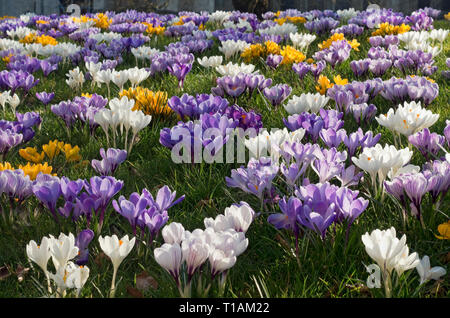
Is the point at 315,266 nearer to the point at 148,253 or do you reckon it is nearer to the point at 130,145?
the point at 148,253

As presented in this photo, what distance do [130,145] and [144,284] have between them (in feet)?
4.85

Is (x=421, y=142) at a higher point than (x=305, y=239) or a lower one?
higher

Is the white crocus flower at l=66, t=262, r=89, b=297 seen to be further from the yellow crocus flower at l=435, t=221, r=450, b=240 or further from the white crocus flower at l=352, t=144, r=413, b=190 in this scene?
the yellow crocus flower at l=435, t=221, r=450, b=240

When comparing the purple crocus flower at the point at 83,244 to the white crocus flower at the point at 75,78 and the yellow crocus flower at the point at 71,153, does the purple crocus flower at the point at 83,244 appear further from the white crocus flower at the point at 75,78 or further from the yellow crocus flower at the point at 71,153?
the white crocus flower at the point at 75,78

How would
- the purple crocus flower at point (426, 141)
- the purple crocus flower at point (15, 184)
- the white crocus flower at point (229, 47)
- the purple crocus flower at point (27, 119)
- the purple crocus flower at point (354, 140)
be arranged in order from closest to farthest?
the purple crocus flower at point (15, 184) → the purple crocus flower at point (426, 141) → the purple crocus flower at point (354, 140) → the purple crocus flower at point (27, 119) → the white crocus flower at point (229, 47)

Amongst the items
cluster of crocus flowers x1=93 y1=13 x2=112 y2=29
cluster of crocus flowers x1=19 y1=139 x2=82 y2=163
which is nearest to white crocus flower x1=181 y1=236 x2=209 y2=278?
cluster of crocus flowers x1=19 y1=139 x2=82 y2=163

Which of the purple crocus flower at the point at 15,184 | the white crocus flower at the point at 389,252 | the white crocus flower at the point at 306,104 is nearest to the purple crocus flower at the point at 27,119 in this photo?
the purple crocus flower at the point at 15,184

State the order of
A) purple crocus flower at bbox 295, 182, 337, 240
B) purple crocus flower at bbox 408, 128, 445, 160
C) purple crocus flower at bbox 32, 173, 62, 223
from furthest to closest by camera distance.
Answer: purple crocus flower at bbox 408, 128, 445, 160 → purple crocus flower at bbox 32, 173, 62, 223 → purple crocus flower at bbox 295, 182, 337, 240

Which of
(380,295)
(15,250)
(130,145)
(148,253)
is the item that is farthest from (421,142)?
(15,250)

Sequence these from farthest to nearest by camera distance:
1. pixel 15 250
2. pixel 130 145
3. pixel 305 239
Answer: pixel 130 145
pixel 15 250
pixel 305 239

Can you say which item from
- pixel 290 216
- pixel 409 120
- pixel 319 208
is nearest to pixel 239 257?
pixel 290 216

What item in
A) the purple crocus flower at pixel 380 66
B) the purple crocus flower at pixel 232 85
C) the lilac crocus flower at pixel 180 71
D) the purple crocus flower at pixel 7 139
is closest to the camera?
the purple crocus flower at pixel 7 139
